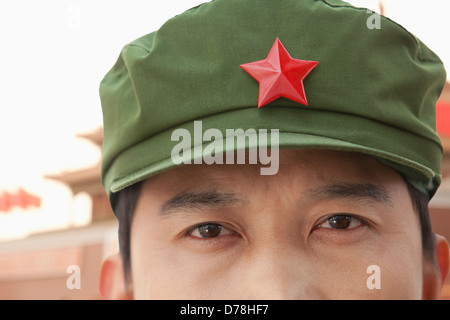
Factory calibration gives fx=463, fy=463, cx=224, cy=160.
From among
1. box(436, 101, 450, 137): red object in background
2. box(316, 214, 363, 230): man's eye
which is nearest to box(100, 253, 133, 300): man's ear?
box(316, 214, 363, 230): man's eye

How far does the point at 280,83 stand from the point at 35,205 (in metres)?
16.0

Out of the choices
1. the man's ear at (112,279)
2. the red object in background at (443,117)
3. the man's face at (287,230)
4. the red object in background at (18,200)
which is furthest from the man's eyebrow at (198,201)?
the red object in background at (18,200)

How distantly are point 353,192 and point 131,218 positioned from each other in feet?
1.68

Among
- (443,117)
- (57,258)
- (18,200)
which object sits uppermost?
(18,200)

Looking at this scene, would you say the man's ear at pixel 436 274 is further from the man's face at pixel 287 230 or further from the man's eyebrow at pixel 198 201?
the man's eyebrow at pixel 198 201

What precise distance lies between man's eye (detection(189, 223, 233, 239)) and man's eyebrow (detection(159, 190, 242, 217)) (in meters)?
0.05

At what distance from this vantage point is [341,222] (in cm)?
95

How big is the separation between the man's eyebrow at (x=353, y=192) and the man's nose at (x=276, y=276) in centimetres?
13

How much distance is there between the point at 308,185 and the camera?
92 cm

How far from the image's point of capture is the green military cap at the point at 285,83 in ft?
2.96

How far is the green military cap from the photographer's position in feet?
2.96

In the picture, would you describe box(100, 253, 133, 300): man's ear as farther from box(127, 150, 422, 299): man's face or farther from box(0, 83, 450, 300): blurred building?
box(0, 83, 450, 300): blurred building

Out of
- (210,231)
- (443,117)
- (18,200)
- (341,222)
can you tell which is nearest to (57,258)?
(18,200)

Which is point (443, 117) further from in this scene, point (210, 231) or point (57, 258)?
point (57, 258)
